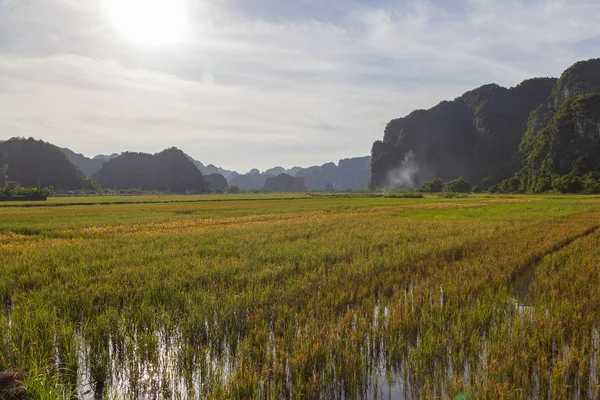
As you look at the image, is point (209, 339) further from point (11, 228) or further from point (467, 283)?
point (11, 228)

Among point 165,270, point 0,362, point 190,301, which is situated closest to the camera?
point 0,362

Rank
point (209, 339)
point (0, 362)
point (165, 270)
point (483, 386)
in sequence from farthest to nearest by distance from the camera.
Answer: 1. point (165, 270)
2. point (209, 339)
3. point (0, 362)
4. point (483, 386)

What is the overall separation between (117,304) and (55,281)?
212 centimetres

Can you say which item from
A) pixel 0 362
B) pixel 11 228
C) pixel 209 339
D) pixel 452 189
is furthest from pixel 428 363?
pixel 452 189

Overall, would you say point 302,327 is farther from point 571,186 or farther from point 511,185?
point 511,185

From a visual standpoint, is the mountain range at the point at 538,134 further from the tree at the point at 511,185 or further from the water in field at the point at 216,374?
the water in field at the point at 216,374

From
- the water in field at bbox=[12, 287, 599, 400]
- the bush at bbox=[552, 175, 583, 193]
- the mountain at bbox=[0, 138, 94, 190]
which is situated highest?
the mountain at bbox=[0, 138, 94, 190]

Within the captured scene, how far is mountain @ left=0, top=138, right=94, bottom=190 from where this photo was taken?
5787 inches

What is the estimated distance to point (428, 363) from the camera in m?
3.62

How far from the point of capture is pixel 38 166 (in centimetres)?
14912

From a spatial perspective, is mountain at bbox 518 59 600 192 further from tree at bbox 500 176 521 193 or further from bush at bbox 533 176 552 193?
tree at bbox 500 176 521 193

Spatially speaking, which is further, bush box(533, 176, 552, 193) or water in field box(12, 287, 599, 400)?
bush box(533, 176, 552, 193)

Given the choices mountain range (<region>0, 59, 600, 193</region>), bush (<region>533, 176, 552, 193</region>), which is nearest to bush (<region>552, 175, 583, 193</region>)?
mountain range (<region>0, 59, 600, 193</region>)

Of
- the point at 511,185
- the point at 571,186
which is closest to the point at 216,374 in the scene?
the point at 571,186
